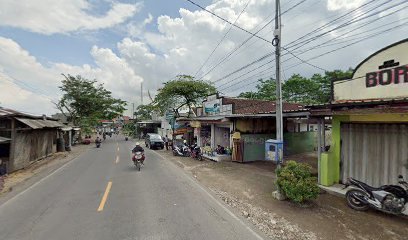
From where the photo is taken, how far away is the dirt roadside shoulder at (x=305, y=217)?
5.94 meters

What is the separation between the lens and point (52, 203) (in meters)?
8.11

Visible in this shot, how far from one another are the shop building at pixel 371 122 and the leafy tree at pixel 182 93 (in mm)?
21041

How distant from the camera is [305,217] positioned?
693 centimetres

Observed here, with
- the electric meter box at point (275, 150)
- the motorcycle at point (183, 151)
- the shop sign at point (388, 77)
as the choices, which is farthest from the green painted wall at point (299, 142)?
the shop sign at point (388, 77)

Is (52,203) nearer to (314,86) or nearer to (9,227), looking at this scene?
(9,227)

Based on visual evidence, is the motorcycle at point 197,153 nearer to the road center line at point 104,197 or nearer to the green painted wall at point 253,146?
the green painted wall at point 253,146

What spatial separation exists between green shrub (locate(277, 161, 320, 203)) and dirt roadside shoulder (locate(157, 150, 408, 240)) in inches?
15.8

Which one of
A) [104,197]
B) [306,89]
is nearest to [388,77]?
[104,197]

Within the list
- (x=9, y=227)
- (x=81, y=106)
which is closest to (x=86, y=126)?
(x=81, y=106)

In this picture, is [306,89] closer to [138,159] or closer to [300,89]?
[300,89]

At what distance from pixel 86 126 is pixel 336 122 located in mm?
38285

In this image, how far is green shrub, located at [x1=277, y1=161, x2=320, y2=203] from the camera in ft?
24.9

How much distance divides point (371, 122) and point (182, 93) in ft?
78.5

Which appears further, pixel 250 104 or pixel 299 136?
pixel 250 104
